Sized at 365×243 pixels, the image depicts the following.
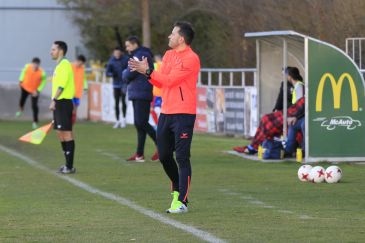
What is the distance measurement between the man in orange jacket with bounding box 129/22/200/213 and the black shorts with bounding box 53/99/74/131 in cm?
435

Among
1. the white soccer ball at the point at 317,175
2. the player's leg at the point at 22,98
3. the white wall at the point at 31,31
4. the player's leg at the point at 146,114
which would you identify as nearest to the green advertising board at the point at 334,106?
→ the player's leg at the point at 146,114

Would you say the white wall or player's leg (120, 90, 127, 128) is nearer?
player's leg (120, 90, 127, 128)

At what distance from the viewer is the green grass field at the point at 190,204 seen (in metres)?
9.37

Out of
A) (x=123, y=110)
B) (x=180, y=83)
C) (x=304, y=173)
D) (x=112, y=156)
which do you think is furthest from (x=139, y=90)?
(x=123, y=110)

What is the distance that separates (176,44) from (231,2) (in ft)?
59.0

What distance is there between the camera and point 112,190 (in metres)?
13.0

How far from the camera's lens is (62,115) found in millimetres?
15102

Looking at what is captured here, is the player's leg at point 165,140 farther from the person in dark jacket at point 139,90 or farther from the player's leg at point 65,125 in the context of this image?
the person in dark jacket at point 139,90

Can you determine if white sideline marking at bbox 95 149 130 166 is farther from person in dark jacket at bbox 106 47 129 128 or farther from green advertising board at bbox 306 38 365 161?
person in dark jacket at bbox 106 47 129 128

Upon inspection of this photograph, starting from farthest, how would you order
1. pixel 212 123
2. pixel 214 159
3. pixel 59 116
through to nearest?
1. pixel 212 123
2. pixel 214 159
3. pixel 59 116

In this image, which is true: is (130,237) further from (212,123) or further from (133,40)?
(212,123)

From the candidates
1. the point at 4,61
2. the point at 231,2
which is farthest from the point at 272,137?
the point at 4,61

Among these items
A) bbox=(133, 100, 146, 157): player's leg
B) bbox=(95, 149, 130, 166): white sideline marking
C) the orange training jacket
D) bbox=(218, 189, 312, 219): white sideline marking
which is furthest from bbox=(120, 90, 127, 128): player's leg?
the orange training jacket

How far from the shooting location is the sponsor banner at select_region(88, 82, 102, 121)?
31391 mm
